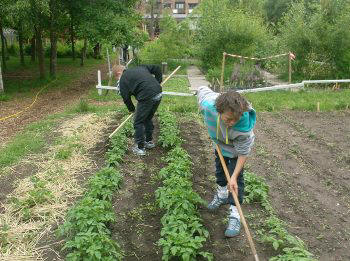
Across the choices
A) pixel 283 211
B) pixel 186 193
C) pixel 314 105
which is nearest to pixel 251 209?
pixel 283 211

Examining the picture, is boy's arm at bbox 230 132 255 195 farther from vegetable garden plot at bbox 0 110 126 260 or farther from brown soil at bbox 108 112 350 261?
vegetable garden plot at bbox 0 110 126 260

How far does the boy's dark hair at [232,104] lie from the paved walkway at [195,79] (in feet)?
35.4

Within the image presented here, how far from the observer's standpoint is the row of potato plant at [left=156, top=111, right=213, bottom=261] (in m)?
Result: 3.60

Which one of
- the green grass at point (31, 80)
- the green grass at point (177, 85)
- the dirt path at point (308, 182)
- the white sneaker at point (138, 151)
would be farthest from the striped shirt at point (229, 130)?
the green grass at point (31, 80)

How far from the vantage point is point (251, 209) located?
15.4 ft

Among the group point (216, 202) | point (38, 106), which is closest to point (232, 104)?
point (216, 202)

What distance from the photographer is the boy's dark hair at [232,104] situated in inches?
133

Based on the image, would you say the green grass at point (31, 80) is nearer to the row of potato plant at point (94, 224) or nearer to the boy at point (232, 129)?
the row of potato plant at point (94, 224)

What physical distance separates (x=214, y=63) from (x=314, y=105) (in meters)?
8.29

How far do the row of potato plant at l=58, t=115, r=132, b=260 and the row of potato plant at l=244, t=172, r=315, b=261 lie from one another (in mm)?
1501

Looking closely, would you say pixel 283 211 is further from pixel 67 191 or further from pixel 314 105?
pixel 314 105

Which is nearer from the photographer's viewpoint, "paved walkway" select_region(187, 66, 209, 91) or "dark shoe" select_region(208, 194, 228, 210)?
"dark shoe" select_region(208, 194, 228, 210)

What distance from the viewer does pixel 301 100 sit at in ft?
36.5

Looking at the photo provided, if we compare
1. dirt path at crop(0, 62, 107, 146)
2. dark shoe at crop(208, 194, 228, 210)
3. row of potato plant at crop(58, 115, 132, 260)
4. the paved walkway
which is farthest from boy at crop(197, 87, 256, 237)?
the paved walkway
